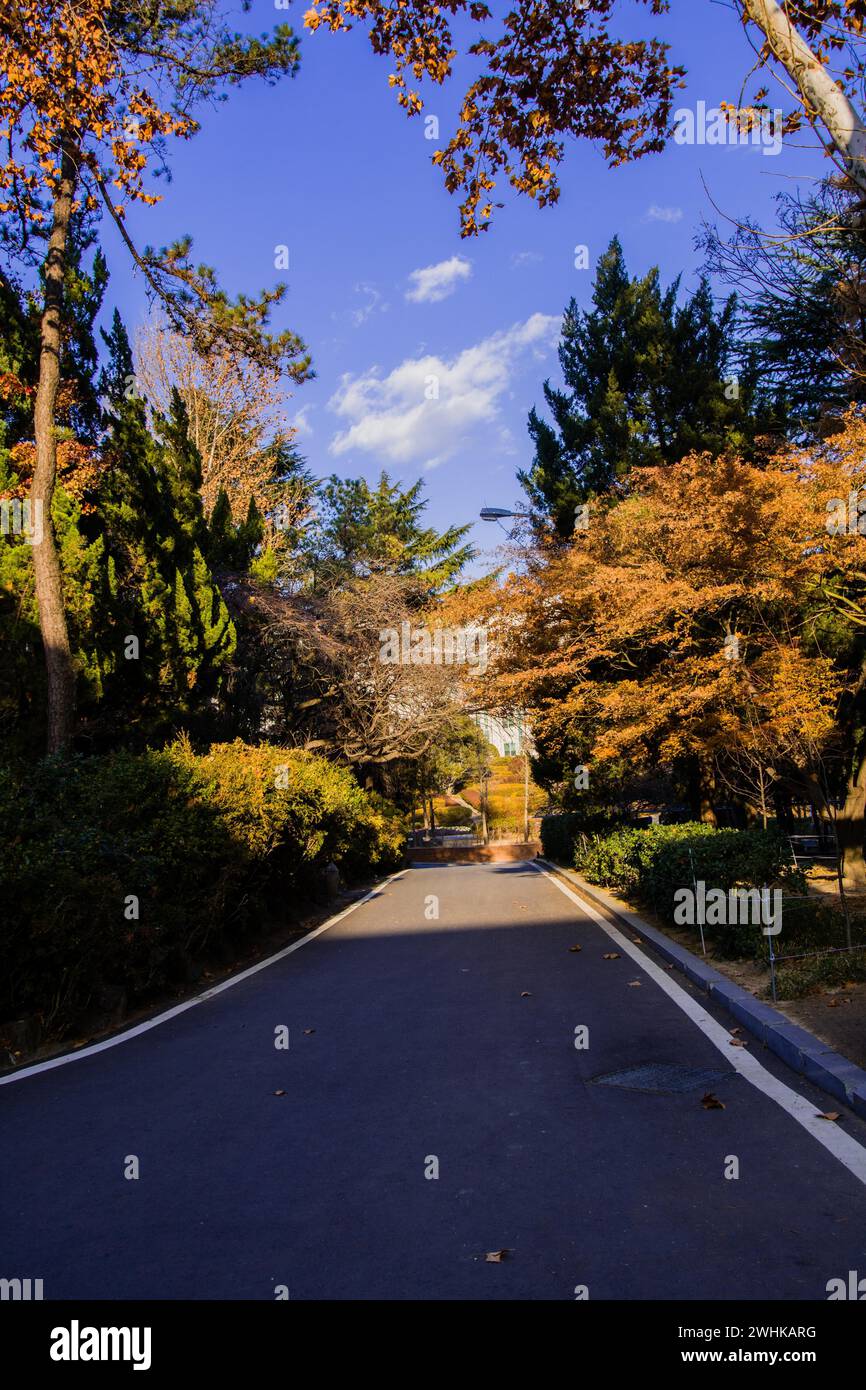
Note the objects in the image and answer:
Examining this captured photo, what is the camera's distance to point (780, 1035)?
18.9 ft

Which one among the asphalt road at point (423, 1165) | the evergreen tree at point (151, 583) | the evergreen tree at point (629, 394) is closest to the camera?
the asphalt road at point (423, 1165)

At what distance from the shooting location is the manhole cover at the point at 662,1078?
5223mm

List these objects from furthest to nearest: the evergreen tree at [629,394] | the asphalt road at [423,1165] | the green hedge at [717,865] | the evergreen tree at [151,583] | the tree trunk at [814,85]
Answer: the evergreen tree at [629,394], the evergreen tree at [151,583], the green hedge at [717,865], the tree trunk at [814,85], the asphalt road at [423,1165]

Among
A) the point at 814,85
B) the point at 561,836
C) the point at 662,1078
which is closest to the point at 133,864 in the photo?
the point at 662,1078

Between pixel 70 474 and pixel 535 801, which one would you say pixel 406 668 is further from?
pixel 535 801

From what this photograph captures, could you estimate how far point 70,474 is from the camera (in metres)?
14.5

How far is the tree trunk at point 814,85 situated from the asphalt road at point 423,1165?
5056 millimetres

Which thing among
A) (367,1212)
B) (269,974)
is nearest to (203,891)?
(269,974)

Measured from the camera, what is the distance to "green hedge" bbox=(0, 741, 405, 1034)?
6816 millimetres

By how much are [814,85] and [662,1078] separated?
230 inches

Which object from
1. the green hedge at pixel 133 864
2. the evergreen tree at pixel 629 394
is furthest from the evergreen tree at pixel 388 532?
the green hedge at pixel 133 864

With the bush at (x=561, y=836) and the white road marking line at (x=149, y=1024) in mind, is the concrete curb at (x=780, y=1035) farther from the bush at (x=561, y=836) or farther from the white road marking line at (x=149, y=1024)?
the bush at (x=561, y=836)

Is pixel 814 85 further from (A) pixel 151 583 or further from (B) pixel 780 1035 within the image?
(A) pixel 151 583

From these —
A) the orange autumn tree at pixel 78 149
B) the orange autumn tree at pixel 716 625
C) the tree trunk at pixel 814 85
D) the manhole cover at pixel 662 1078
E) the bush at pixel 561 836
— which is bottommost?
the bush at pixel 561 836
